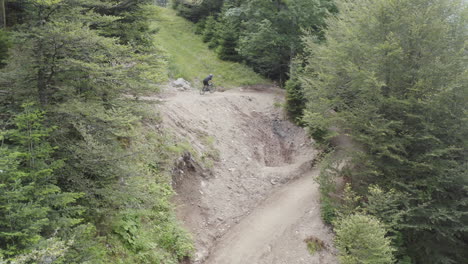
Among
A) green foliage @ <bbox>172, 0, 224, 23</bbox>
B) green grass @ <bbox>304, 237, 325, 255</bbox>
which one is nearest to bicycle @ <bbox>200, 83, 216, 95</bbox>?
green grass @ <bbox>304, 237, 325, 255</bbox>

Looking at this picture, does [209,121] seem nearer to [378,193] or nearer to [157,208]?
[157,208]

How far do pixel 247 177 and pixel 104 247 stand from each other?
Result: 955 cm

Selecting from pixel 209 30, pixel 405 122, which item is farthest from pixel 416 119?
pixel 209 30

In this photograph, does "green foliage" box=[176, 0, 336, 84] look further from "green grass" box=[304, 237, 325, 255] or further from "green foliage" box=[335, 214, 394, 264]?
"green foliage" box=[335, 214, 394, 264]

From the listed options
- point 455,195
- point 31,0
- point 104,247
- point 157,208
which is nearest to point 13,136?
point 31,0

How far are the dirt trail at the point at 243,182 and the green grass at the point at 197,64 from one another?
4.33 m

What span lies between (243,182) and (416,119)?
8.88 meters

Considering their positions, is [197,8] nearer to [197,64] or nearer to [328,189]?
[197,64]

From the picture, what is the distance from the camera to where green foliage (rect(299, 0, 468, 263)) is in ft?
38.8

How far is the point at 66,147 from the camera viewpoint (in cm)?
764

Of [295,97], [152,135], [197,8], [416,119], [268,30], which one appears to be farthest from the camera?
[197,8]

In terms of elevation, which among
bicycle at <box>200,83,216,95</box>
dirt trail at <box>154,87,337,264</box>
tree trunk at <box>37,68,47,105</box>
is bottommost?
dirt trail at <box>154,87,337,264</box>

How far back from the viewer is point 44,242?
18.1 feet

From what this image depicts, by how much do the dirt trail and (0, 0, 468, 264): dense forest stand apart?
3.78 ft
